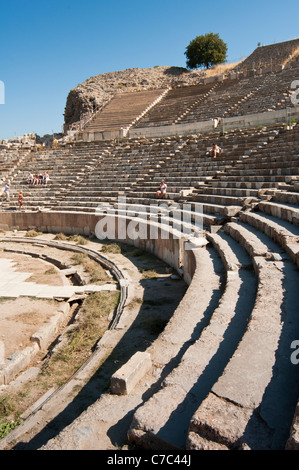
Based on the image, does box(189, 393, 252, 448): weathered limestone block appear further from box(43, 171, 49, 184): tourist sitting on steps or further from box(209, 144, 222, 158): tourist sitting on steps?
box(43, 171, 49, 184): tourist sitting on steps

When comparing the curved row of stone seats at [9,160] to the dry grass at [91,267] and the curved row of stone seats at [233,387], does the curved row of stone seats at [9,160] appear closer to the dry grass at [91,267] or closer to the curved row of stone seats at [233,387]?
the dry grass at [91,267]

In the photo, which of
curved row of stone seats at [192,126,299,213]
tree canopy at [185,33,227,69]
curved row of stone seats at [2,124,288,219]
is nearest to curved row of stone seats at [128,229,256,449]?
curved row of stone seats at [192,126,299,213]

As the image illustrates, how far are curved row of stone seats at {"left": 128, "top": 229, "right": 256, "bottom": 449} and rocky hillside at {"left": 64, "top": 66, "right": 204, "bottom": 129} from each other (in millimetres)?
32797

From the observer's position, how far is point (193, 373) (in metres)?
3.23

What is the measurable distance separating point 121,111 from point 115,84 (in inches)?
467

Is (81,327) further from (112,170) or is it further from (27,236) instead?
(112,170)

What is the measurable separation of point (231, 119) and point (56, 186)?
9.93m

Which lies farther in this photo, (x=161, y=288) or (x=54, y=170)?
(x=54, y=170)

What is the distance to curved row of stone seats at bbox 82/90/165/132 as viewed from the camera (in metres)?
28.6

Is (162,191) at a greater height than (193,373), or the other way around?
(162,191)

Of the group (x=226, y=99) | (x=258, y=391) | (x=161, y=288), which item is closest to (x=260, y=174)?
(x=161, y=288)

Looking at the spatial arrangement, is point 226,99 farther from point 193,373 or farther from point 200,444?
point 200,444

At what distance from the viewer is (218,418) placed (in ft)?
7.91
